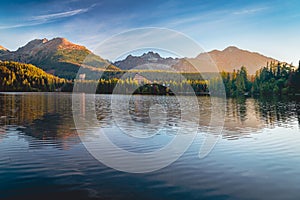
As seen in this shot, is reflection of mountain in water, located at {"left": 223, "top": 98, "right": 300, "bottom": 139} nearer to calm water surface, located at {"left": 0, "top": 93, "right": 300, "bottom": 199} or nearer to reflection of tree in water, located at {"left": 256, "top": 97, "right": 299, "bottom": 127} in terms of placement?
reflection of tree in water, located at {"left": 256, "top": 97, "right": 299, "bottom": 127}

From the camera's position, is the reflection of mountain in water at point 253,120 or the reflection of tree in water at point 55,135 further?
the reflection of mountain in water at point 253,120

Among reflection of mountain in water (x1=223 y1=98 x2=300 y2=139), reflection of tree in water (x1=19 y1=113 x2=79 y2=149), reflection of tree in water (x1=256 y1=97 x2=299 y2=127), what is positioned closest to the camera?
reflection of tree in water (x1=19 y1=113 x2=79 y2=149)

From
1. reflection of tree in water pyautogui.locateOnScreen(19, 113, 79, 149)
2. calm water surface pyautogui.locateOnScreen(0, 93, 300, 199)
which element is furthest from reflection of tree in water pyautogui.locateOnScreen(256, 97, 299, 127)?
reflection of tree in water pyautogui.locateOnScreen(19, 113, 79, 149)

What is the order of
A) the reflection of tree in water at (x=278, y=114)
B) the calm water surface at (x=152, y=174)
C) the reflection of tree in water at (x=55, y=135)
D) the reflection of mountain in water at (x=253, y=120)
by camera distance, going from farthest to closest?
the reflection of tree in water at (x=278, y=114) → the reflection of mountain in water at (x=253, y=120) → the reflection of tree in water at (x=55, y=135) → the calm water surface at (x=152, y=174)

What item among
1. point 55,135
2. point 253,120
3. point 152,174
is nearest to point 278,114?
point 253,120

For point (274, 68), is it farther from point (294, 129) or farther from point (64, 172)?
point (64, 172)

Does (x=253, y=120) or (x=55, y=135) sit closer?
(x=55, y=135)

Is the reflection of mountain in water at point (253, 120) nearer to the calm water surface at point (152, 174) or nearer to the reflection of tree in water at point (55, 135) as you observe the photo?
the calm water surface at point (152, 174)

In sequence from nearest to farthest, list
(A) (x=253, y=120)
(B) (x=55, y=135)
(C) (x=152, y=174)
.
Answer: (C) (x=152, y=174)
(B) (x=55, y=135)
(A) (x=253, y=120)

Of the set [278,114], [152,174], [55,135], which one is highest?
[278,114]

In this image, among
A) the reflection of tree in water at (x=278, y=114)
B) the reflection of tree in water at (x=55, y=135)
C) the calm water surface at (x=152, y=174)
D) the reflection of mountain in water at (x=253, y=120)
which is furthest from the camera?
the reflection of tree in water at (x=278, y=114)

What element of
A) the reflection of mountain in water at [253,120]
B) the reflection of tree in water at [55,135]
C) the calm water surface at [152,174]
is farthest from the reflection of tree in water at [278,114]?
the reflection of tree in water at [55,135]

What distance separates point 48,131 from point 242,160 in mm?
22644

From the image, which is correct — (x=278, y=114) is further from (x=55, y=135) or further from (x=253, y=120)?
(x=55, y=135)
